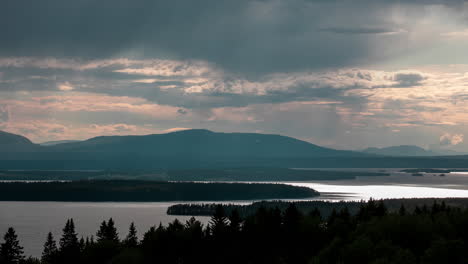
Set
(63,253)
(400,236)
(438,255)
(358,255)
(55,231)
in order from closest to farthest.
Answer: (438,255) → (358,255) → (400,236) → (63,253) → (55,231)

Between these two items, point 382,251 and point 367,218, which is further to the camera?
point 367,218

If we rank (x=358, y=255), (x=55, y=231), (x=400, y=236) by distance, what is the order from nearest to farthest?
(x=358, y=255) < (x=400, y=236) < (x=55, y=231)

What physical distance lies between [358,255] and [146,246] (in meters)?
37.1

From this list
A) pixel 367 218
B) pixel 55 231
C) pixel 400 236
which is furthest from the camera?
pixel 55 231

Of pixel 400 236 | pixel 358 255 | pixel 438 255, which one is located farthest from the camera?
pixel 400 236

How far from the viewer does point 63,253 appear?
344 ft

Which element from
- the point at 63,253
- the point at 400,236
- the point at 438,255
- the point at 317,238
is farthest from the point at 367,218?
the point at 63,253

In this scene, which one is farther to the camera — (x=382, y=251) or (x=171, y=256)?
(x=171, y=256)

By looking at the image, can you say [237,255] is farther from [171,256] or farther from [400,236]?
[400,236]

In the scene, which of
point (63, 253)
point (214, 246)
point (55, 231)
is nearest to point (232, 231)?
point (214, 246)

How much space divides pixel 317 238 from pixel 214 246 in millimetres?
15770

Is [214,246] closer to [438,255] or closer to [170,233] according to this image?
[170,233]

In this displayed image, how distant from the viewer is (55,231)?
196m

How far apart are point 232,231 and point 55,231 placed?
10132 centimetres
